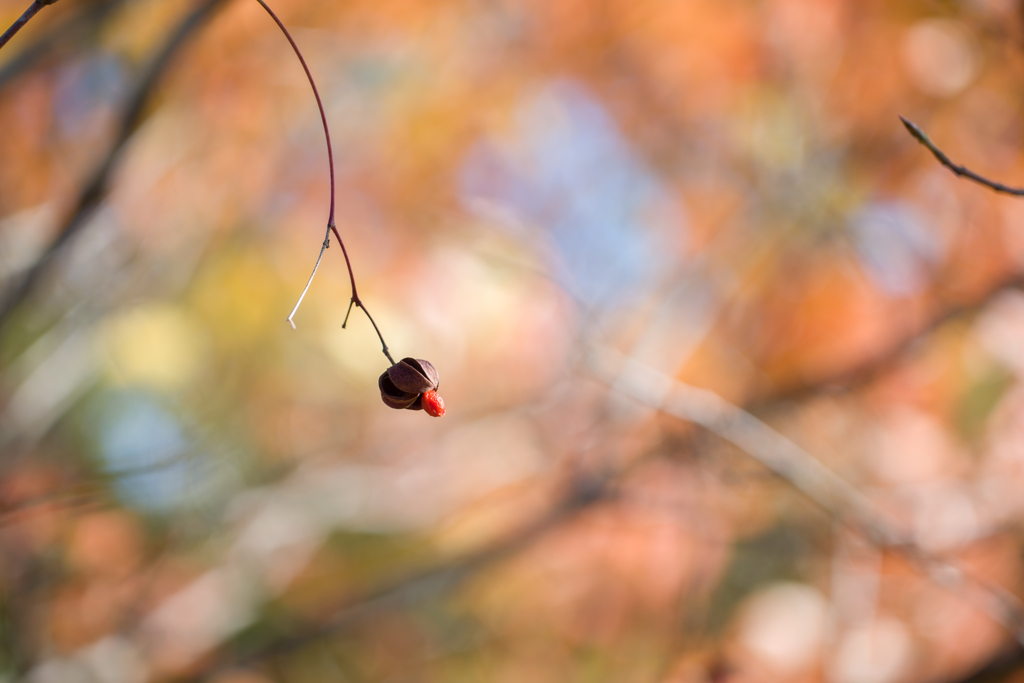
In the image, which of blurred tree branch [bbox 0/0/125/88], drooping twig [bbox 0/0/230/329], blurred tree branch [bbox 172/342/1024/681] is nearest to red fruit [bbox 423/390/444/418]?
blurred tree branch [bbox 172/342/1024/681]

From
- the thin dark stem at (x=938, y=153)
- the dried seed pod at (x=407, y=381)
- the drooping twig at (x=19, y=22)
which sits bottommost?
the dried seed pod at (x=407, y=381)

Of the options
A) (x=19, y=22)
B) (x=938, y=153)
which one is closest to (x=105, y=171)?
(x=19, y=22)

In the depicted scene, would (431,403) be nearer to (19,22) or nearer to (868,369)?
(19,22)

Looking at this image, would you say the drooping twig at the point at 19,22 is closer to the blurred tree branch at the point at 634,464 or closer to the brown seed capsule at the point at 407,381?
the brown seed capsule at the point at 407,381

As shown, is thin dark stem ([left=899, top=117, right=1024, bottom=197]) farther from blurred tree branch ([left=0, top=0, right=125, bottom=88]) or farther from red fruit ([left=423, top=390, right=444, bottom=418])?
blurred tree branch ([left=0, top=0, right=125, bottom=88])

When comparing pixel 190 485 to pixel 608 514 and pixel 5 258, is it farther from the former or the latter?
pixel 608 514

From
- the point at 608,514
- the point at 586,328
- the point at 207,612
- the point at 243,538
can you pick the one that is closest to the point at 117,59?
the point at 586,328

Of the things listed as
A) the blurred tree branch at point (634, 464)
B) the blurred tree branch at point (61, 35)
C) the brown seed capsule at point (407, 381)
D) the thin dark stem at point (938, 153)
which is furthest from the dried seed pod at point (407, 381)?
the blurred tree branch at point (61, 35)

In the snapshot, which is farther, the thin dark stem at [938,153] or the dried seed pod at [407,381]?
the dried seed pod at [407,381]
